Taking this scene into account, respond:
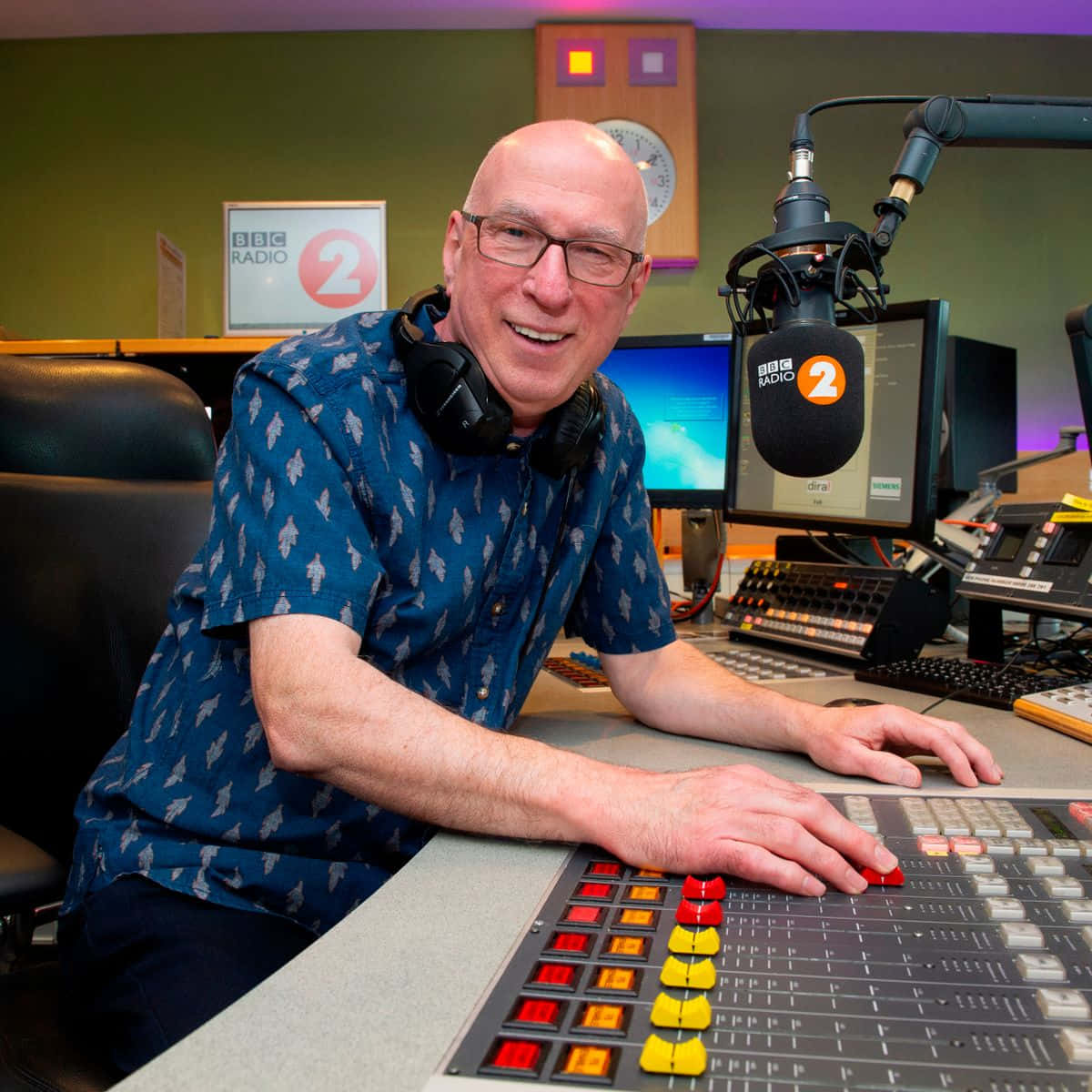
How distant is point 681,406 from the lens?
204cm

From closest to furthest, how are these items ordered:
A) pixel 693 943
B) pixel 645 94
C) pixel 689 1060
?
pixel 689 1060 → pixel 693 943 → pixel 645 94

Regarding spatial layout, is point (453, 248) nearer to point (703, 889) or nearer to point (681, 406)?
point (703, 889)

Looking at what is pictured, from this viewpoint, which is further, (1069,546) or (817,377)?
(1069,546)

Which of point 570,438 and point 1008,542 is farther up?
point 570,438

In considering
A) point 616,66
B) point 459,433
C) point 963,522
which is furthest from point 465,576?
point 616,66

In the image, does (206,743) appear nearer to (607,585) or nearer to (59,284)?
(607,585)

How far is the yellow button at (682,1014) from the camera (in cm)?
45

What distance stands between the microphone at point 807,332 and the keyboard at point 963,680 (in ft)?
1.81

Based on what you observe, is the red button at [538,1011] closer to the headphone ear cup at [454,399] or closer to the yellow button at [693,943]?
the yellow button at [693,943]

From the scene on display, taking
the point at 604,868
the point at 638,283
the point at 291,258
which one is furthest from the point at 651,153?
the point at 604,868

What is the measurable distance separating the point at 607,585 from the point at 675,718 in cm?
19

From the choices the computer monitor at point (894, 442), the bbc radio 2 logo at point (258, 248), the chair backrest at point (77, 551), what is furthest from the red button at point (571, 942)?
the bbc radio 2 logo at point (258, 248)

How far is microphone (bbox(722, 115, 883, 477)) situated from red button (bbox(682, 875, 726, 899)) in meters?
0.34

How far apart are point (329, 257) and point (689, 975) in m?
3.01
